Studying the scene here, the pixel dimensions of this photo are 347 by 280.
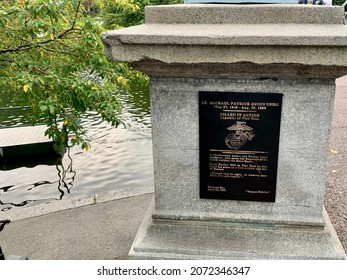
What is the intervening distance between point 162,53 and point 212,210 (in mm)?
1718

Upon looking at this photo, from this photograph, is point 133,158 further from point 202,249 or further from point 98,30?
point 202,249

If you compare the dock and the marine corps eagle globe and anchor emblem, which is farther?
the dock

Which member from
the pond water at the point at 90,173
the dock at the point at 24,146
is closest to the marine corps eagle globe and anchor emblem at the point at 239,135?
the pond water at the point at 90,173

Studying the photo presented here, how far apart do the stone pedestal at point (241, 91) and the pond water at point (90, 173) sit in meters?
3.05

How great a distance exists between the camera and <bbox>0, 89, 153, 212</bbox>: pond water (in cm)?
792

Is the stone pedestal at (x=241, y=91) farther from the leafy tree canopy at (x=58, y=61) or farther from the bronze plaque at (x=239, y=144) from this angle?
the leafy tree canopy at (x=58, y=61)

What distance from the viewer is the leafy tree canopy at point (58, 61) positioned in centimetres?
426

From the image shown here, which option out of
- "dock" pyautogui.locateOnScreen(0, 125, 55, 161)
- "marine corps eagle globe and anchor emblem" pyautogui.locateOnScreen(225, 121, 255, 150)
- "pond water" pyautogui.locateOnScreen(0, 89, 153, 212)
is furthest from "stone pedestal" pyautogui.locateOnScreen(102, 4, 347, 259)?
"dock" pyautogui.locateOnScreen(0, 125, 55, 161)

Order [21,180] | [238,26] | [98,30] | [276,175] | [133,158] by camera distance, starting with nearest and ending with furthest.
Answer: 1. [238,26]
2. [276,175]
3. [98,30]
4. [21,180]
5. [133,158]

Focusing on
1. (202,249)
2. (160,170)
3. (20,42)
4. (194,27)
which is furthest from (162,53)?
(20,42)

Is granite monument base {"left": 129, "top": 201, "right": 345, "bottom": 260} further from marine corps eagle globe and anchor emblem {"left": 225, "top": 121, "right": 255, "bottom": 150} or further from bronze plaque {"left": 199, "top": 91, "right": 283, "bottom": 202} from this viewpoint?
marine corps eagle globe and anchor emblem {"left": 225, "top": 121, "right": 255, "bottom": 150}

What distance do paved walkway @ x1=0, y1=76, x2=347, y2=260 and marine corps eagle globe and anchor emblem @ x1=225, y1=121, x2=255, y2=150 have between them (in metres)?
2.10

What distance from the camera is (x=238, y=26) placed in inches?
124

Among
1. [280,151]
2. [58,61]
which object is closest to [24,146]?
[58,61]
